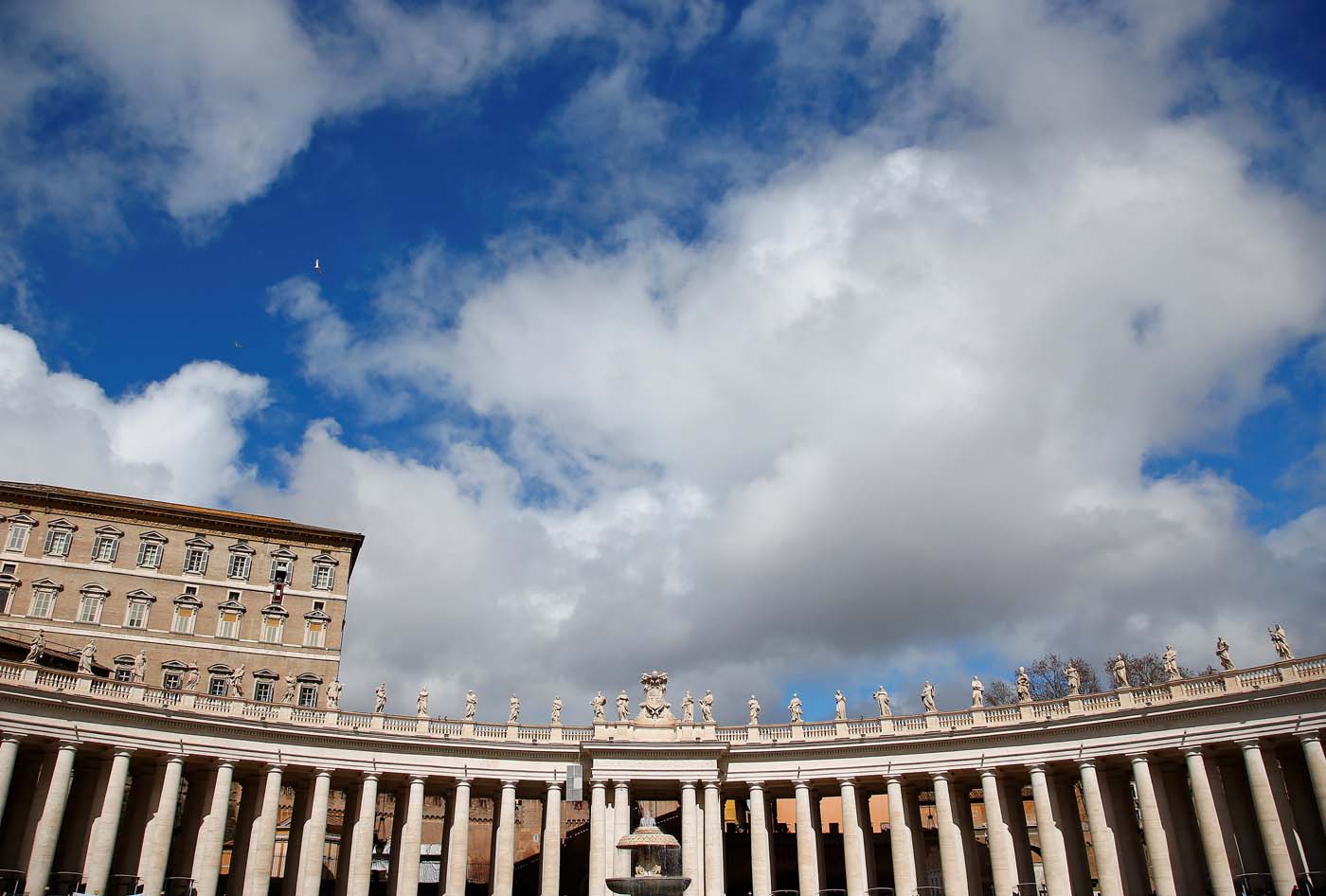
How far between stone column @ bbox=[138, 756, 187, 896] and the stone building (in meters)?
12.2

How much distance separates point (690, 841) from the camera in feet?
181

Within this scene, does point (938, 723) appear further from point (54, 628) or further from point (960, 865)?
point (54, 628)

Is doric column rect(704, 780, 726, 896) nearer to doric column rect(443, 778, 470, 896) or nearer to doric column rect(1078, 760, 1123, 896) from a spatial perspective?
doric column rect(443, 778, 470, 896)

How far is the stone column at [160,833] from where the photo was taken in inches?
1939

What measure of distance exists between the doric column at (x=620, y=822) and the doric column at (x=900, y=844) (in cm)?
1563

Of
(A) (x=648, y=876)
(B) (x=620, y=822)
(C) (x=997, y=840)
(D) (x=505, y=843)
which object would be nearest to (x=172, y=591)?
(D) (x=505, y=843)

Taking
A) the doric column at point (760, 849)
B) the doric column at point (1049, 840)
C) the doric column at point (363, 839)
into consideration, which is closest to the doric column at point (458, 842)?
the doric column at point (363, 839)

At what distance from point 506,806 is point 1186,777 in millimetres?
40241

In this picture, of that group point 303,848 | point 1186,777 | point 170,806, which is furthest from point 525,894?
point 1186,777

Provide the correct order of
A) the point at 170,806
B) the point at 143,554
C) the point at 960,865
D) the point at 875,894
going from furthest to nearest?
the point at 143,554
the point at 875,894
the point at 960,865
the point at 170,806

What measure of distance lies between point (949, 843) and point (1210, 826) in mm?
13767

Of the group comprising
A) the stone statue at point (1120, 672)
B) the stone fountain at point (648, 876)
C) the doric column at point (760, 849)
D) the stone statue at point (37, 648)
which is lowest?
the stone fountain at point (648, 876)

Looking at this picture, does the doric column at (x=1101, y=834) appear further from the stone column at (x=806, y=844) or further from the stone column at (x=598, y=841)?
the stone column at (x=598, y=841)

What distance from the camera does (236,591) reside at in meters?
71.4
